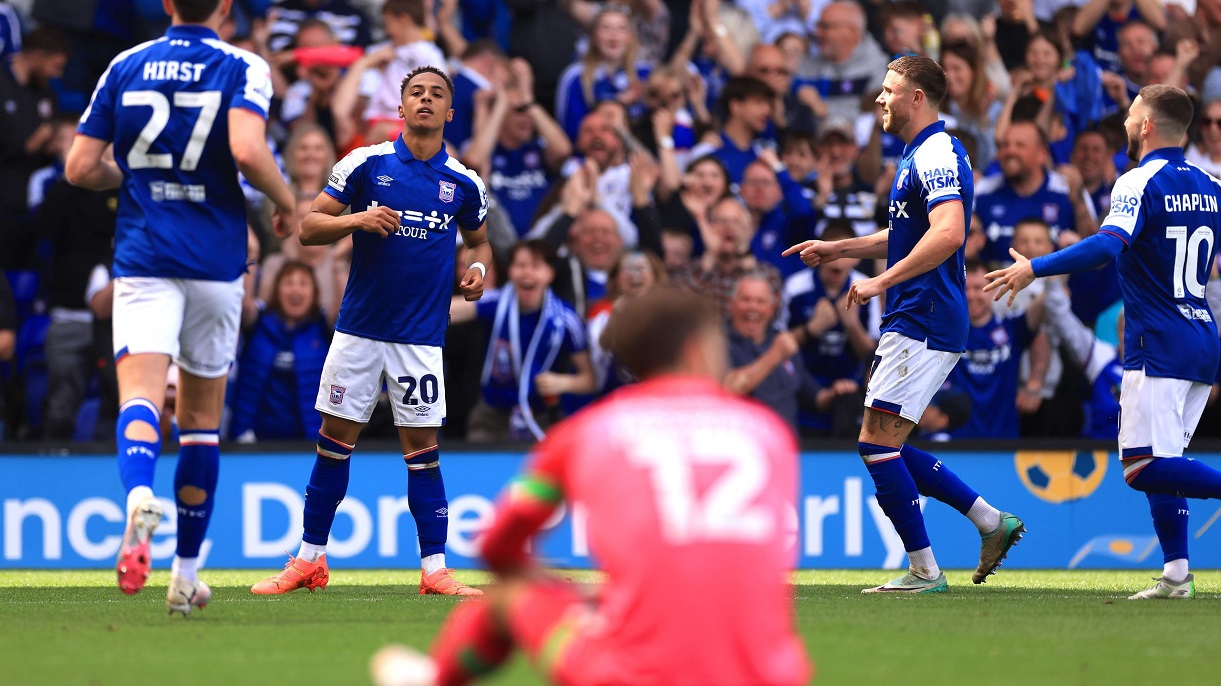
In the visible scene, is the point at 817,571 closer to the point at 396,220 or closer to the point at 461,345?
the point at 461,345

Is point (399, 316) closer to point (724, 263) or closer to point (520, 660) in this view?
point (520, 660)

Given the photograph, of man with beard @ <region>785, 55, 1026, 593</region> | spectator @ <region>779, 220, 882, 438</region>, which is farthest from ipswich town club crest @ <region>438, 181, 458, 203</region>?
spectator @ <region>779, 220, 882, 438</region>

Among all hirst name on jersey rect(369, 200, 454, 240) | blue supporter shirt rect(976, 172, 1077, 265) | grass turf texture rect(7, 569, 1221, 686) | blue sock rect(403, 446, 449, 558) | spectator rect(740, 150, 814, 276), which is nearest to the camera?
grass turf texture rect(7, 569, 1221, 686)

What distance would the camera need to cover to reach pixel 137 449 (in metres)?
6.21

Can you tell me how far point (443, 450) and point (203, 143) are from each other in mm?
5384

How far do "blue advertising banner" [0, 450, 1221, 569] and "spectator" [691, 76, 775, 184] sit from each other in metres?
3.32

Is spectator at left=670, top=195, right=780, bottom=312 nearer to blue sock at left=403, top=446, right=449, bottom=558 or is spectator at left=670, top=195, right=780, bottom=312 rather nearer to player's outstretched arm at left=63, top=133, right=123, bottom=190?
blue sock at left=403, top=446, right=449, bottom=558

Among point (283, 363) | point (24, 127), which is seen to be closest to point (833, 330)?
point (283, 363)

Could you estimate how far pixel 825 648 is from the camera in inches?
224

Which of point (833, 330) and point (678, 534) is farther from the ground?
point (678, 534)

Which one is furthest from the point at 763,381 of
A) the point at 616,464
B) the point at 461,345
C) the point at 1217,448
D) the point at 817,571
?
the point at 616,464

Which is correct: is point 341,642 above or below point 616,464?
below

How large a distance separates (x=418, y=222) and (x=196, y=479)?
7.01ft

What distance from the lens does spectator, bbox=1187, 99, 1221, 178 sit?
13.1m
